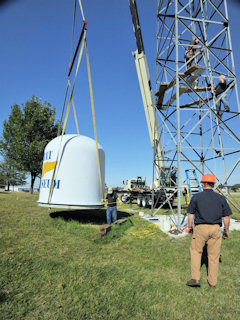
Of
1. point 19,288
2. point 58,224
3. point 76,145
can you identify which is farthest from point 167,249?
point 76,145

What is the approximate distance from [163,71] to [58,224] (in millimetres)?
9687

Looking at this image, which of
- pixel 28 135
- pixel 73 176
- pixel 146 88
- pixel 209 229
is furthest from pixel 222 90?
pixel 28 135

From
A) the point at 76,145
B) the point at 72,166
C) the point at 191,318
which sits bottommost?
the point at 191,318

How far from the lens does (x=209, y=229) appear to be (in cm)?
390

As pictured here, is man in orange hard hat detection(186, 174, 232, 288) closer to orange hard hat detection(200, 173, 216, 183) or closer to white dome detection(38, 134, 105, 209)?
orange hard hat detection(200, 173, 216, 183)

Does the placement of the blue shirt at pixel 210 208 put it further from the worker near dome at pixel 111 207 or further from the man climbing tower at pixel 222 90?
the man climbing tower at pixel 222 90

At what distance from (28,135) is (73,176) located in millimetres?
18490

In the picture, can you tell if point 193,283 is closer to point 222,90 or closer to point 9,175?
point 222,90

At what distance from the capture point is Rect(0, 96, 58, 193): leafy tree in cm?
2280

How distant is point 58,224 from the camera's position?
7941 mm

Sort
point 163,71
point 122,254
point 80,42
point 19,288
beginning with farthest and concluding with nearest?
point 163,71
point 80,42
point 122,254
point 19,288

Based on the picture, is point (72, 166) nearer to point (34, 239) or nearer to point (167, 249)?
point (34, 239)

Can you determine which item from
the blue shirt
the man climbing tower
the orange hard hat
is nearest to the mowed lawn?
the blue shirt

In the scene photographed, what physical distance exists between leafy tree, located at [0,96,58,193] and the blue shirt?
2187cm
